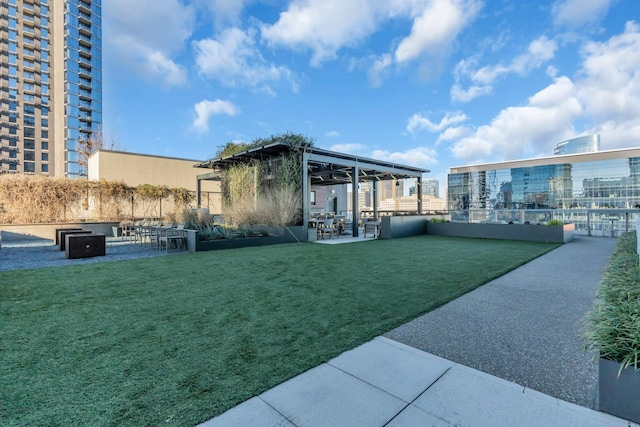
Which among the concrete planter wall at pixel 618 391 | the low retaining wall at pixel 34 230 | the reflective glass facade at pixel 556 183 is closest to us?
the concrete planter wall at pixel 618 391

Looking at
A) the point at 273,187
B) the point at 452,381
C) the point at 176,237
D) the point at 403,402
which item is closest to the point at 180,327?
the point at 403,402

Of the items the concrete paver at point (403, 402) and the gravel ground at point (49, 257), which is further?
the gravel ground at point (49, 257)

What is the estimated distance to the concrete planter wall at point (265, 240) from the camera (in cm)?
738

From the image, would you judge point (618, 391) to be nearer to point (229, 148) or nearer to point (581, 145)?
point (229, 148)

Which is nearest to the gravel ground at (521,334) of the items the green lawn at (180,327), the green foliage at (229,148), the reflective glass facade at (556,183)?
the green lawn at (180,327)

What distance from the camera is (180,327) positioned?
8.48 ft

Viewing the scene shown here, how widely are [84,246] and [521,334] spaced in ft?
26.4

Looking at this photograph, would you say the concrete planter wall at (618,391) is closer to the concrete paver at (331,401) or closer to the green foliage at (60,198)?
the concrete paver at (331,401)

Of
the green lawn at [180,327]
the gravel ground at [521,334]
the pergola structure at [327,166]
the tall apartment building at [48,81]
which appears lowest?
the gravel ground at [521,334]

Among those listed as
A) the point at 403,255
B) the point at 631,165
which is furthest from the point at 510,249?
the point at 631,165

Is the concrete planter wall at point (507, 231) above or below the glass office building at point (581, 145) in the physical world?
below

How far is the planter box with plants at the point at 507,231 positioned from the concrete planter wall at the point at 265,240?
595cm

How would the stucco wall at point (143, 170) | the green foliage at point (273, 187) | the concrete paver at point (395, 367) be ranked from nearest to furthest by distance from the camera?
the concrete paver at point (395, 367) → the green foliage at point (273, 187) → the stucco wall at point (143, 170)

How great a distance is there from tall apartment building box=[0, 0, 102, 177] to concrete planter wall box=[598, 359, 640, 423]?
44674mm
